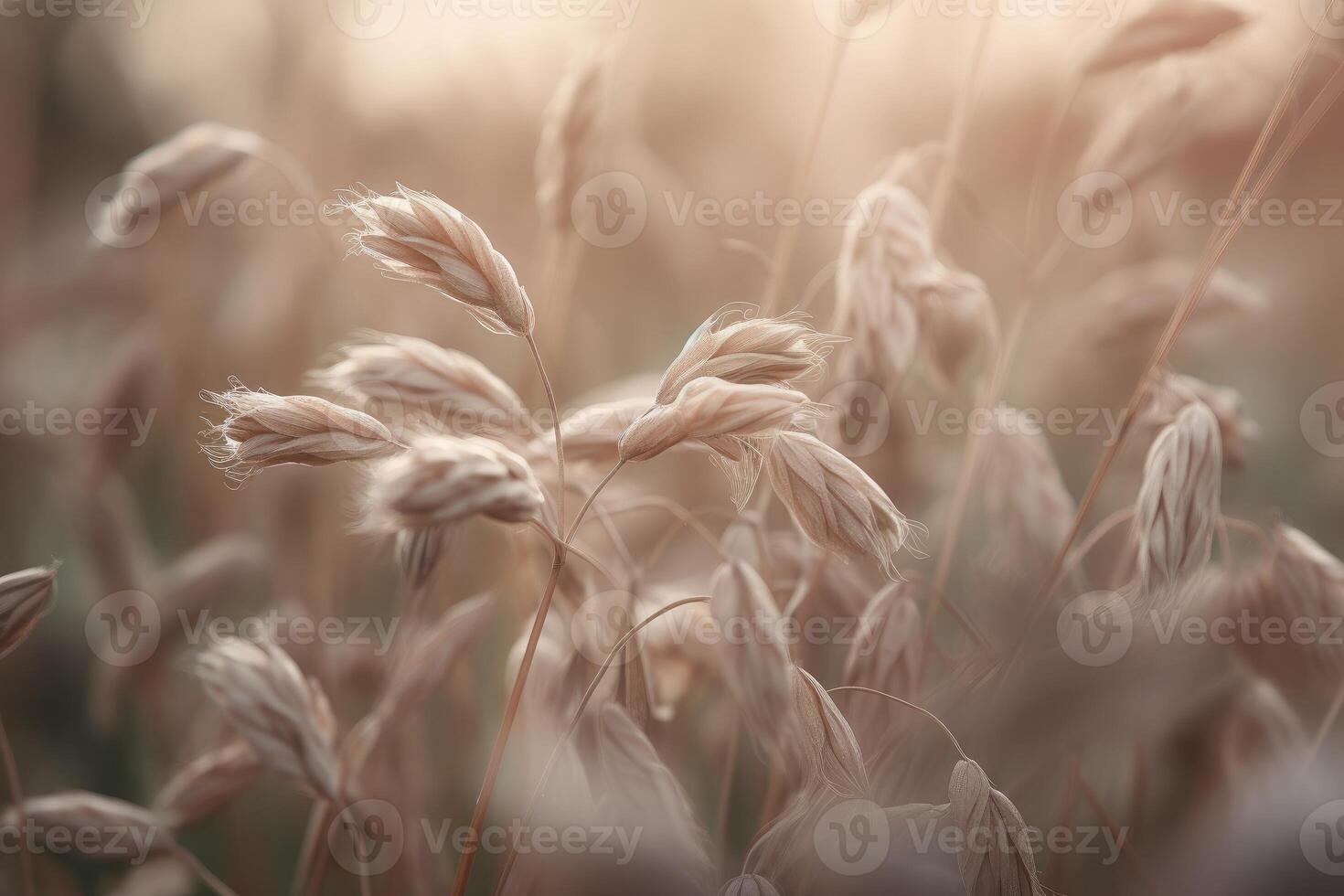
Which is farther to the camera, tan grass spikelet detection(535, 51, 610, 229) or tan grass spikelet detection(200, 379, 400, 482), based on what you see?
tan grass spikelet detection(535, 51, 610, 229)

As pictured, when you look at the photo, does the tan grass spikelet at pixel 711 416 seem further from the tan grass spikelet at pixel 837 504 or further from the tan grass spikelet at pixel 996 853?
the tan grass spikelet at pixel 996 853

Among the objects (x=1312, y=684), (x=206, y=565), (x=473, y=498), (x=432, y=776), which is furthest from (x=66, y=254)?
(x=1312, y=684)

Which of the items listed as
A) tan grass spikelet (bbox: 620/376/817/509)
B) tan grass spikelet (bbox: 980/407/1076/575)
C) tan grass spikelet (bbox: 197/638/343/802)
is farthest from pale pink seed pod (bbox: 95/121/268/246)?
tan grass spikelet (bbox: 980/407/1076/575)

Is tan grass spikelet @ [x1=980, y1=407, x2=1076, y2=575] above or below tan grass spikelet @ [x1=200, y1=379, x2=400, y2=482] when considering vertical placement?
below

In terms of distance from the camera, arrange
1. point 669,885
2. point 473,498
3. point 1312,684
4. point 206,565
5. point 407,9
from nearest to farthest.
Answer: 1. point 473,498
2. point 669,885
3. point 1312,684
4. point 206,565
5. point 407,9

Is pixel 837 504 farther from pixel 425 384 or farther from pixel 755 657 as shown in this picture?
pixel 425 384

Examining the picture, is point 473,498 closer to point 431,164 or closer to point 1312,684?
point 1312,684

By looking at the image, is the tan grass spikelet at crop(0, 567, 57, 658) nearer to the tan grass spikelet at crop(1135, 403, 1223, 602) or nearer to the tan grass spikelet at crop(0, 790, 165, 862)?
the tan grass spikelet at crop(0, 790, 165, 862)
